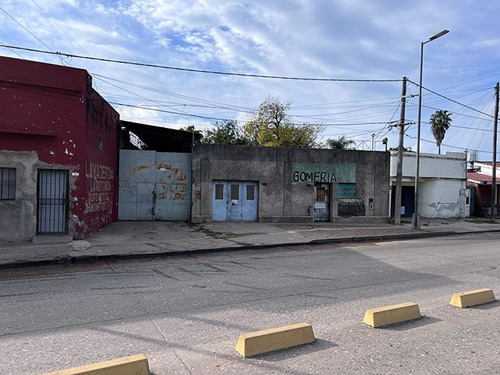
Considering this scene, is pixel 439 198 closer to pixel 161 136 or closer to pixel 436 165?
pixel 436 165

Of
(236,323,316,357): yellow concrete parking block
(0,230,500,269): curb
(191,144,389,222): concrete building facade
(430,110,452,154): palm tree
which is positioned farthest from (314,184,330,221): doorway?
(430,110,452,154): palm tree

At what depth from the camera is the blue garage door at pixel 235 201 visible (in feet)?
61.5

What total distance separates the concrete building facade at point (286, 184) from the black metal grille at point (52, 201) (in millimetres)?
6663

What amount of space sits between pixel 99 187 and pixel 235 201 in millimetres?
6632

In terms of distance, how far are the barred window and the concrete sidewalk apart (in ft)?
4.98

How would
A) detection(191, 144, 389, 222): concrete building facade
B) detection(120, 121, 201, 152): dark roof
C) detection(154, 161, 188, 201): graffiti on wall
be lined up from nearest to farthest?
detection(191, 144, 389, 222): concrete building facade, detection(154, 161, 188, 201): graffiti on wall, detection(120, 121, 201, 152): dark roof

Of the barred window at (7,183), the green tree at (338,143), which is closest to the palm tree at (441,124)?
the green tree at (338,143)

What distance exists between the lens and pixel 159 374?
12.1 ft

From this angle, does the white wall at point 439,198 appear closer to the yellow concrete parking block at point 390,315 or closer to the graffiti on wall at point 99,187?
the graffiti on wall at point 99,187

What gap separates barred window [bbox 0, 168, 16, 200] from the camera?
11.8m

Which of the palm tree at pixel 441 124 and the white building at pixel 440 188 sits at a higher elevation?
the palm tree at pixel 441 124

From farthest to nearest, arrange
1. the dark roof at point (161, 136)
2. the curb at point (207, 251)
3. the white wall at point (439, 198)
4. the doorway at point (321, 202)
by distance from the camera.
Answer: the white wall at point (439, 198), the dark roof at point (161, 136), the doorway at point (321, 202), the curb at point (207, 251)

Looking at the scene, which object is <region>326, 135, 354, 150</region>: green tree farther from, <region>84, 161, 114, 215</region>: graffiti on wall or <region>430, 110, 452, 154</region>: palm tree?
<region>84, 161, 114, 215</region>: graffiti on wall

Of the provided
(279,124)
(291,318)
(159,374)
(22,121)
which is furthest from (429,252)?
(279,124)
